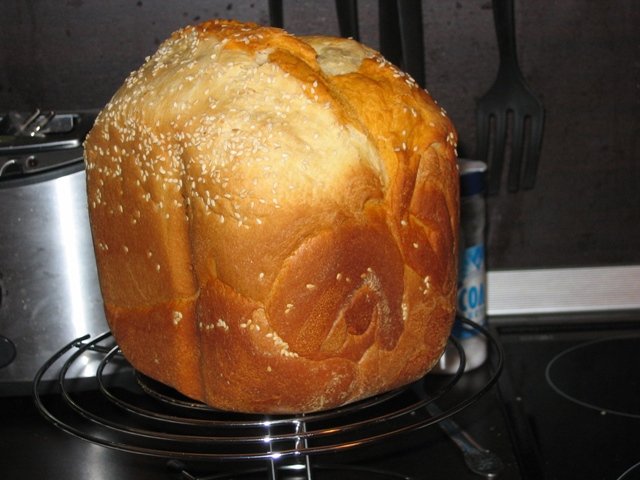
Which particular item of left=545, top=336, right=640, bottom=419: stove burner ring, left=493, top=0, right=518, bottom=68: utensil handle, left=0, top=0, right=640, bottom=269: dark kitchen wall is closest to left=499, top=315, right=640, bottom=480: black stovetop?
left=545, top=336, right=640, bottom=419: stove burner ring

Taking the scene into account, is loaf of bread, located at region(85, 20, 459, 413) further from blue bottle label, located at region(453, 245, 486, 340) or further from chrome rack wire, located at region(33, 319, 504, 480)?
blue bottle label, located at region(453, 245, 486, 340)

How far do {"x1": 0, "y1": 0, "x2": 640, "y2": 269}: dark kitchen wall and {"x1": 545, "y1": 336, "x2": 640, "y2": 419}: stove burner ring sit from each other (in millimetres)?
273

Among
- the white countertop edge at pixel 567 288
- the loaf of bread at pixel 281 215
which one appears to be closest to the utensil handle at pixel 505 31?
the white countertop edge at pixel 567 288

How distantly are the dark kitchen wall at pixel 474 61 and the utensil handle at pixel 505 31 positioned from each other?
4 centimetres

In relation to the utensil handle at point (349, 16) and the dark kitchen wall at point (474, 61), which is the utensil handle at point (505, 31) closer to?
the dark kitchen wall at point (474, 61)

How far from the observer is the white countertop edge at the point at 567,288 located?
1.50 m

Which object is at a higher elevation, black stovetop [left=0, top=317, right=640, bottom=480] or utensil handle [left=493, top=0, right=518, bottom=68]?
utensil handle [left=493, top=0, right=518, bottom=68]

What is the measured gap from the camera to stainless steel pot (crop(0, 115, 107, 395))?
1.08 metres

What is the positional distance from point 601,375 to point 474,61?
552mm

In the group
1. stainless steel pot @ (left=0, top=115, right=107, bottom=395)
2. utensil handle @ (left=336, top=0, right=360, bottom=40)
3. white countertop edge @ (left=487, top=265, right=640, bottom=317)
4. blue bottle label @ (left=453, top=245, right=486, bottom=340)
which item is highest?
utensil handle @ (left=336, top=0, right=360, bottom=40)

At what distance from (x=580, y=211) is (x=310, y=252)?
0.92 m

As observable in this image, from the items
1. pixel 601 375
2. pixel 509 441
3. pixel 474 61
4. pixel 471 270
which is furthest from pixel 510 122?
pixel 509 441

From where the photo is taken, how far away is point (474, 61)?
1.41 metres

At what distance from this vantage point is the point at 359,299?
0.72m
